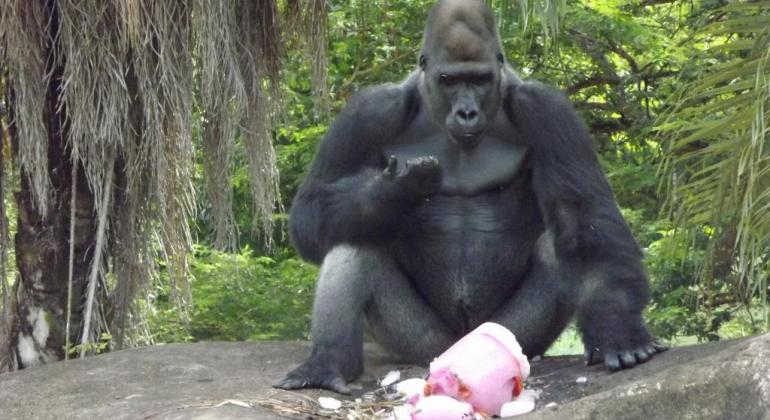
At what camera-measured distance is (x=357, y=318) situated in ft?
13.5

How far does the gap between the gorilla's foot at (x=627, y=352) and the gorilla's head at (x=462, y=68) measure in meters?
0.84

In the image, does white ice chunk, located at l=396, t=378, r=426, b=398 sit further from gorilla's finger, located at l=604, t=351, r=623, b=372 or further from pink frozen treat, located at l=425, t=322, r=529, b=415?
gorilla's finger, located at l=604, t=351, r=623, b=372

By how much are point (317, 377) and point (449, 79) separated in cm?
112

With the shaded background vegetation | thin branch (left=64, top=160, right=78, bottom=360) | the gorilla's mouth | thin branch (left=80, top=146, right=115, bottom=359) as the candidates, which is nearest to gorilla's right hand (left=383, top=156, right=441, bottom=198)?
the gorilla's mouth

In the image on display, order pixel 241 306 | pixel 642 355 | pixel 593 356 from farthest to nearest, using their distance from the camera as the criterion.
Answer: pixel 241 306 < pixel 593 356 < pixel 642 355

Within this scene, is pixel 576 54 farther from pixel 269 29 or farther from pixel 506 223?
pixel 506 223

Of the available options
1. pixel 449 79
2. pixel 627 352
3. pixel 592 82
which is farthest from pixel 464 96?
pixel 592 82

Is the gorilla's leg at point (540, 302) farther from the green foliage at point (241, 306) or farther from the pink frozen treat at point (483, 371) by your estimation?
the green foliage at point (241, 306)

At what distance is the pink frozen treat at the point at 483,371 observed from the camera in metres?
3.40

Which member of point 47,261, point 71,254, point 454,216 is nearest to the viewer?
point 454,216

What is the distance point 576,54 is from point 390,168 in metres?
4.07

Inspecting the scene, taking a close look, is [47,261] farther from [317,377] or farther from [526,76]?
[526,76]

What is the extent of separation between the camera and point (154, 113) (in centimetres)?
488

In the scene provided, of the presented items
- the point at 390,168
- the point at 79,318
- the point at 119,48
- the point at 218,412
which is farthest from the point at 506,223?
the point at 79,318
